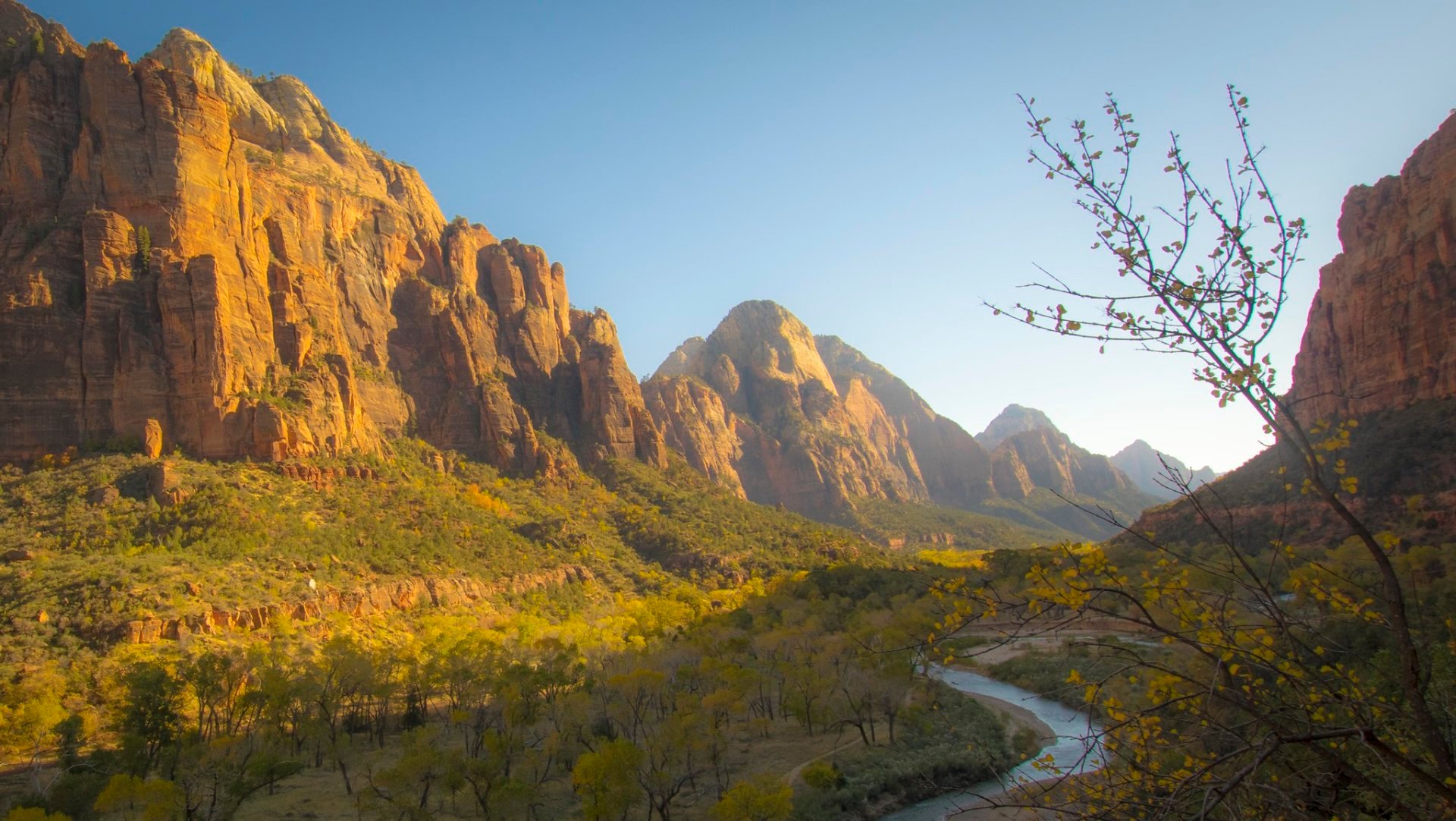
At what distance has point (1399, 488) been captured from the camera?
4944 cm

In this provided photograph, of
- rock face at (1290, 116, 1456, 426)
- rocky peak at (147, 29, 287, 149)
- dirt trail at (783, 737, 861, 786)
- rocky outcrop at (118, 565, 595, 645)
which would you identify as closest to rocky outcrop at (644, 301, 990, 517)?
rocky peak at (147, 29, 287, 149)

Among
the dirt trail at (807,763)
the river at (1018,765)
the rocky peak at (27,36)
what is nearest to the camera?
the river at (1018,765)

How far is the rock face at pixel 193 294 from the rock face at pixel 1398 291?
270 ft

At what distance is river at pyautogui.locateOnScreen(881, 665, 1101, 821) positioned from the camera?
27.2m

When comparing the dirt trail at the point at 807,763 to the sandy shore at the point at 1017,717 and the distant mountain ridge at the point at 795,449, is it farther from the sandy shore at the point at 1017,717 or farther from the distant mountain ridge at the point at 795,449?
the distant mountain ridge at the point at 795,449

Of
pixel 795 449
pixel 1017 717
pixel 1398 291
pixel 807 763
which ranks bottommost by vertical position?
pixel 1017 717

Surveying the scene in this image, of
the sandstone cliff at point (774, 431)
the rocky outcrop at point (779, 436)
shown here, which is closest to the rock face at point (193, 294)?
the sandstone cliff at point (774, 431)

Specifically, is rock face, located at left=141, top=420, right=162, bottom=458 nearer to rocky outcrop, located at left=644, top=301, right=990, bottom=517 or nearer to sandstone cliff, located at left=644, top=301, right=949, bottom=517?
sandstone cliff, located at left=644, top=301, right=949, bottom=517

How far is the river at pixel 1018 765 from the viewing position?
27.2 meters

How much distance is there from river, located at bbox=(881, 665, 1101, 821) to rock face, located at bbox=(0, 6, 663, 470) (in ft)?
172

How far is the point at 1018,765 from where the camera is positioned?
1253 inches

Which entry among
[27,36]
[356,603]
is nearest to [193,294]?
[356,603]

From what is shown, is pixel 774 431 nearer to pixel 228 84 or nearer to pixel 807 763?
pixel 228 84

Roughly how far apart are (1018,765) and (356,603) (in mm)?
40165
